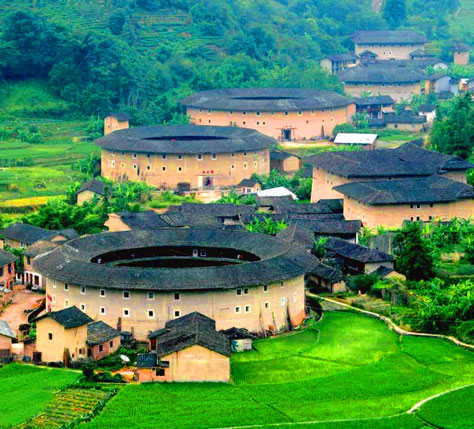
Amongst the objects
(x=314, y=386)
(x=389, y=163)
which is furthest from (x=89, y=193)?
(x=314, y=386)

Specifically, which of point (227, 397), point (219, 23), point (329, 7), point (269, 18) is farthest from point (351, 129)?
point (227, 397)

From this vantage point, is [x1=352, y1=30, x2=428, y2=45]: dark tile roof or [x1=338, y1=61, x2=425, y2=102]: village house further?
[x1=352, y1=30, x2=428, y2=45]: dark tile roof

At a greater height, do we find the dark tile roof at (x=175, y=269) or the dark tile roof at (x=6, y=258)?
the dark tile roof at (x=175, y=269)

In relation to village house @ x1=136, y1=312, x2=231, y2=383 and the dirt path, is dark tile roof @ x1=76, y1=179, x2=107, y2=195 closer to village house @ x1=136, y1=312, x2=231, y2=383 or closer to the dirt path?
the dirt path

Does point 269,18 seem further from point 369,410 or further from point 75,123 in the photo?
point 369,410

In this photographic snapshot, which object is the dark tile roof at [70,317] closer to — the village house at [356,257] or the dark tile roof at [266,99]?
the village house at [356,257]

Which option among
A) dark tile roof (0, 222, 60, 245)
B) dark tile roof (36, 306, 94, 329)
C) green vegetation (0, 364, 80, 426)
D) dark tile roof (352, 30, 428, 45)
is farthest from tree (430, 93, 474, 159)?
dark tile roof (352, 30, 428, 45)

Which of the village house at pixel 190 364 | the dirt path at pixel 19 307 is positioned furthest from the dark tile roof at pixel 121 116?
the village house at pixel 190 364
